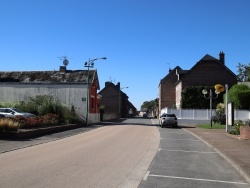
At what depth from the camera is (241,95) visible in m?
49.4

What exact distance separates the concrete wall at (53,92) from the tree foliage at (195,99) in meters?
20.3

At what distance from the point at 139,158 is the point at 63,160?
9.76 ft

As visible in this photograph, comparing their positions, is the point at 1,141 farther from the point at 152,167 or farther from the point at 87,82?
the point at 87,82

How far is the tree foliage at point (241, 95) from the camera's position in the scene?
48969mm

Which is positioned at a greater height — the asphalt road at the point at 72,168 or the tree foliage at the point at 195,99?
the tree foliage at the point at 195,99

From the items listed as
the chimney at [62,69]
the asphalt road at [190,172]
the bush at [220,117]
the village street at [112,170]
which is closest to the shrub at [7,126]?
the village street at [112,170]

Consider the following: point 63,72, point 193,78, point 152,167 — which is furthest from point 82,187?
point 193,78

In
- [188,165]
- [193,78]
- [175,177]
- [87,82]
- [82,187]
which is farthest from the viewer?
[193,78]

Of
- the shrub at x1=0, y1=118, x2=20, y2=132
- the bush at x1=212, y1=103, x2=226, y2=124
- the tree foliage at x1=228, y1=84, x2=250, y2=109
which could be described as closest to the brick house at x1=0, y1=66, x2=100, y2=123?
the bush at x1=212, y1=103, x2=226, y2=124

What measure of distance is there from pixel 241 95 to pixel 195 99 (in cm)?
1275

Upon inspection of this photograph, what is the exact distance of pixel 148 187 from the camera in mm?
8945

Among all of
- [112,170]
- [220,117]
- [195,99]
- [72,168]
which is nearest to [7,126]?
[72,168]

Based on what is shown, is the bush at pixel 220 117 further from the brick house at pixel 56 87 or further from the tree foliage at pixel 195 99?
the tree foliage at pixel 195 99

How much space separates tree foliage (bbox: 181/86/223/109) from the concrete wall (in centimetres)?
2031
